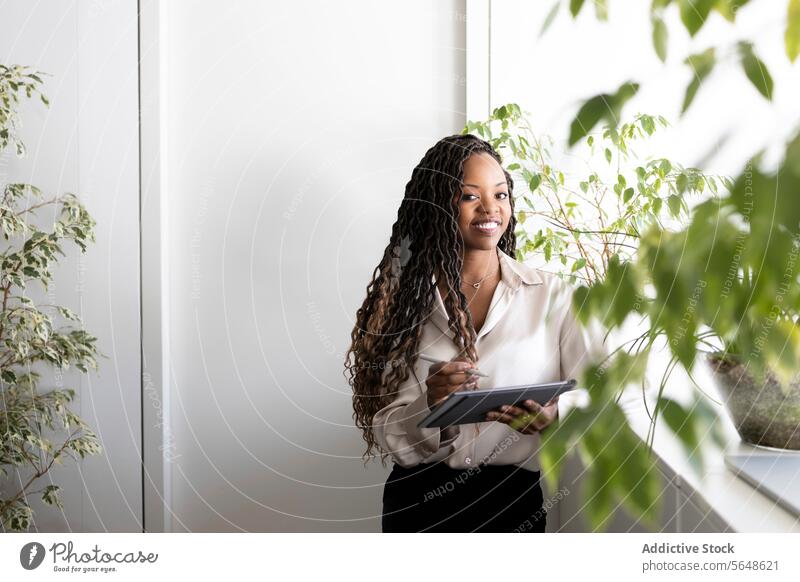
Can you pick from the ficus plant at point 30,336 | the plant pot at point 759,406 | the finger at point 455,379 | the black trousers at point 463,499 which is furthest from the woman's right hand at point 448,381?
the ficus plant at point 30,336

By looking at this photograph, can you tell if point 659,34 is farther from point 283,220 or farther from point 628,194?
point 283,220

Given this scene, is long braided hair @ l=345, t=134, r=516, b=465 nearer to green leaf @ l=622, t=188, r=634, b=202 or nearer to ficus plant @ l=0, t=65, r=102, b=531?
green leaf @ l=622, t=188, r=634, b=202

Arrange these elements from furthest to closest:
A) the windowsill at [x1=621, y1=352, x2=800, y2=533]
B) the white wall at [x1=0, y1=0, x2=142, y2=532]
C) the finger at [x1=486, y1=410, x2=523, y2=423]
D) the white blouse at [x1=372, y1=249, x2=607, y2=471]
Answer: the white wall at [x1=0, y1=0, x2=142, y2=532] → the white blouse at [x1=372, y1=249, x2=607, y2=471] → the finger at [x1=486, y1=410, x2=523, y2=423] → the windowsill at [x1=621, y1=352, x2=800, y2=533]

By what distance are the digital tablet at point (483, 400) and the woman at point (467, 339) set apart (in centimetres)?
12

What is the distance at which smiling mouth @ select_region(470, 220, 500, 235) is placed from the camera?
0.86 meters

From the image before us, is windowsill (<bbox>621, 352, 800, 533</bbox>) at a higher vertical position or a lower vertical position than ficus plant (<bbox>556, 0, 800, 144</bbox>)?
lower

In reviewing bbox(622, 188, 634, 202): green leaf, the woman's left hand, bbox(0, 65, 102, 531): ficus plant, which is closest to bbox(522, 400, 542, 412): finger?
the woman's left hand

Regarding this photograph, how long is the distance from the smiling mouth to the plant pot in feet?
0.93

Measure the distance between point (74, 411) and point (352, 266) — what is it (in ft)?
1.61

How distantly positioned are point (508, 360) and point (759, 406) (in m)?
0.27

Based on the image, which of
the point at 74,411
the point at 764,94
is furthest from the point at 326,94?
the point at 764,94

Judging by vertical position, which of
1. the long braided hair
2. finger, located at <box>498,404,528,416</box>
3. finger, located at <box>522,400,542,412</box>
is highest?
the long braided hair

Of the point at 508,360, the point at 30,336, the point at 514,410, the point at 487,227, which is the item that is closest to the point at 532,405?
the point at 514,410

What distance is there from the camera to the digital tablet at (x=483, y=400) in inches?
25.8
